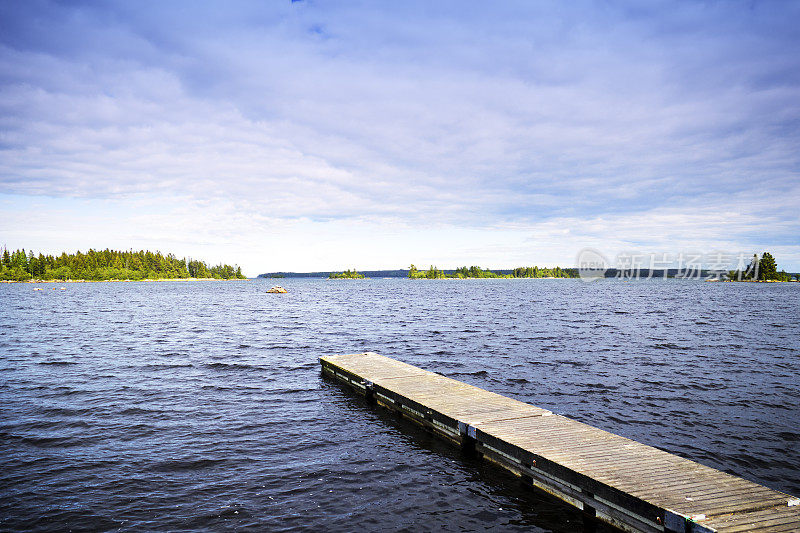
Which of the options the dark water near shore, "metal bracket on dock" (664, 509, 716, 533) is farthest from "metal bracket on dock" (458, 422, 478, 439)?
"metal bracket on dock" (664, 509, 716, 533)

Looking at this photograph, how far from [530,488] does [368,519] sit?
443 centimetres

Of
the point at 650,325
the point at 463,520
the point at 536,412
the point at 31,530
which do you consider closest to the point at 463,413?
the point at 536,412

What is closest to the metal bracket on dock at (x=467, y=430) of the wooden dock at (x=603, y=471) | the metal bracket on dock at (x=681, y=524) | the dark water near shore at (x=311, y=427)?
the wooden dock at (x=603, y=471)

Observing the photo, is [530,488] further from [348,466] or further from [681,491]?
[348,466]

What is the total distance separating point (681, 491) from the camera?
975 cm

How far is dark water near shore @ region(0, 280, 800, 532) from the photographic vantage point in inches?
457

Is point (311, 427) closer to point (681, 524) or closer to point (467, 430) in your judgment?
point (467, 430)

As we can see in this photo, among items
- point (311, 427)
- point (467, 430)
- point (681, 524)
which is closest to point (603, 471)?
point (681, 524)

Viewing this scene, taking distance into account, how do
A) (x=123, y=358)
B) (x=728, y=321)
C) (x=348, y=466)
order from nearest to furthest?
(x=348, y=466) < (x=123, y=358) < (x=728, y=321)

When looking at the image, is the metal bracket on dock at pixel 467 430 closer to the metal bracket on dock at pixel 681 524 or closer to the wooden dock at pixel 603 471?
the wooden dock at pixel 603 471

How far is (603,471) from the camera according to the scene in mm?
10773

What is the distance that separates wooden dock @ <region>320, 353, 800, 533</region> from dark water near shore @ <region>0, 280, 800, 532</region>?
2.29 feet

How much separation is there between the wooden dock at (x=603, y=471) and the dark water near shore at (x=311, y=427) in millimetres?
697

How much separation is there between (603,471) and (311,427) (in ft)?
35.4
